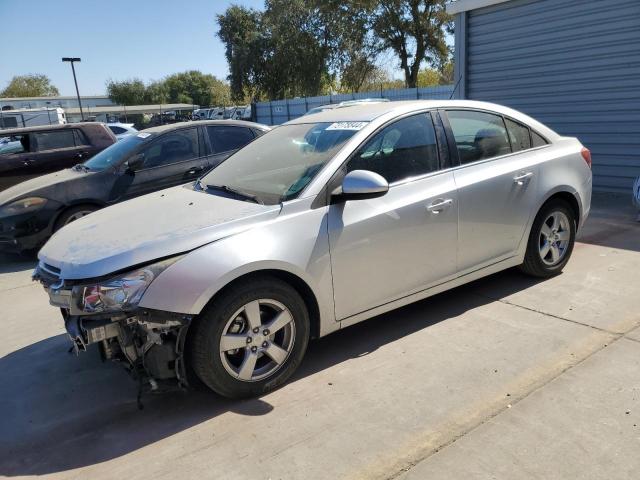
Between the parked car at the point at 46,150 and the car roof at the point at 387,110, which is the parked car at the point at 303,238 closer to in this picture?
the car roof at the point at 387,110

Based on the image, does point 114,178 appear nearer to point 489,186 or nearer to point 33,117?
point 489,186

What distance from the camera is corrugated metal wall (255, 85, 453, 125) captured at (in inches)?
677

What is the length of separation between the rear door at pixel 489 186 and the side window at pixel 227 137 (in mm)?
4219

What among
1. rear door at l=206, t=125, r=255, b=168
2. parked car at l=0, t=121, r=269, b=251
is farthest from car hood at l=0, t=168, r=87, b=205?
rear door at l=206, t=125, r=255, b=168

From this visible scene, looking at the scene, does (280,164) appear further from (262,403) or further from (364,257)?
(262,403)

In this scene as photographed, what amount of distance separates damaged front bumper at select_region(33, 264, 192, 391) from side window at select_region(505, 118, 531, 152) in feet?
10.3

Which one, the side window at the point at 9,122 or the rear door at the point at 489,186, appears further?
the side window at the point at 9,122

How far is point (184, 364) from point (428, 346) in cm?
170

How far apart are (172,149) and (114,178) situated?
878mm

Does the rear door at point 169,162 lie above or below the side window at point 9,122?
below

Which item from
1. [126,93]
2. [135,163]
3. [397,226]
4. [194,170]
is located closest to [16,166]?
[135,163]

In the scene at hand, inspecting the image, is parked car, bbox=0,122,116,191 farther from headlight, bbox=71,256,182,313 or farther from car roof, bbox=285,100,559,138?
headlight, bbox=71,256,182,313

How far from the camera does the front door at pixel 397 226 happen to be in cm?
333

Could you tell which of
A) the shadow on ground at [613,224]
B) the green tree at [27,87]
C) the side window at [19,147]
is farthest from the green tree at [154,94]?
the shadow on ground at [613,224]
